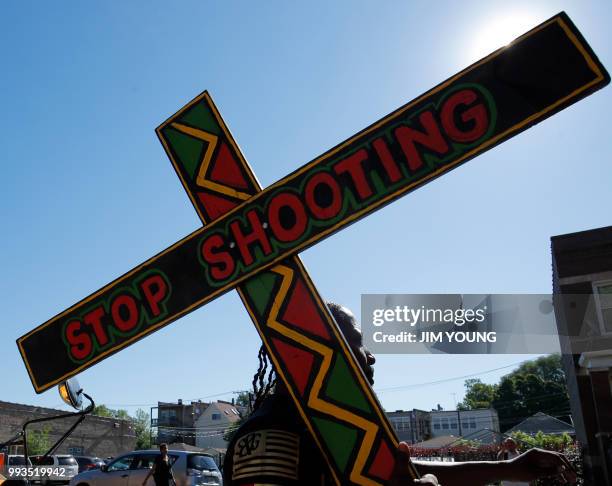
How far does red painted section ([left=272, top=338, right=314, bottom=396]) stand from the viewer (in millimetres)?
2211

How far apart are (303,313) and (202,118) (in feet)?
3.74

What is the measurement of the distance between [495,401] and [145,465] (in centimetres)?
8103

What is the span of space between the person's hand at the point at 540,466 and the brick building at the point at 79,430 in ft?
121

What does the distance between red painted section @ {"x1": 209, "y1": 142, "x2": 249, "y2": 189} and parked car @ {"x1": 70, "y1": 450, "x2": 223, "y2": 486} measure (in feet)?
39.5

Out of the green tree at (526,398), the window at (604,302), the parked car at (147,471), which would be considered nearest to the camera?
the parked car at (147,471)

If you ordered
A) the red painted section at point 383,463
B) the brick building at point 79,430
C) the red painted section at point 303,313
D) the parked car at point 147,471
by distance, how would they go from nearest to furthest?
the red painted section at point 383,463
the red painted section at point 303,313
the parked car at point 147,471
the brick building at point 79,430

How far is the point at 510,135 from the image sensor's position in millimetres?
2061

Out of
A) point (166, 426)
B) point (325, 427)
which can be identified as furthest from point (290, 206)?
point (166, 426)

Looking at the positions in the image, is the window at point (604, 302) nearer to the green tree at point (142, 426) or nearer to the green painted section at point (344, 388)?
the green painted section at point (344, 388)

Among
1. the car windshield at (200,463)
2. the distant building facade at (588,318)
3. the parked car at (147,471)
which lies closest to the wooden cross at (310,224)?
the parked car at (147,471)

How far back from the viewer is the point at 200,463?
13.6m

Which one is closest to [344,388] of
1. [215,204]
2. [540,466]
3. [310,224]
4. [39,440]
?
[310,224]

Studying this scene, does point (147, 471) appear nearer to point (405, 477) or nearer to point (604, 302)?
point (405, 477)

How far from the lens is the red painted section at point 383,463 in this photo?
6.62 feet
